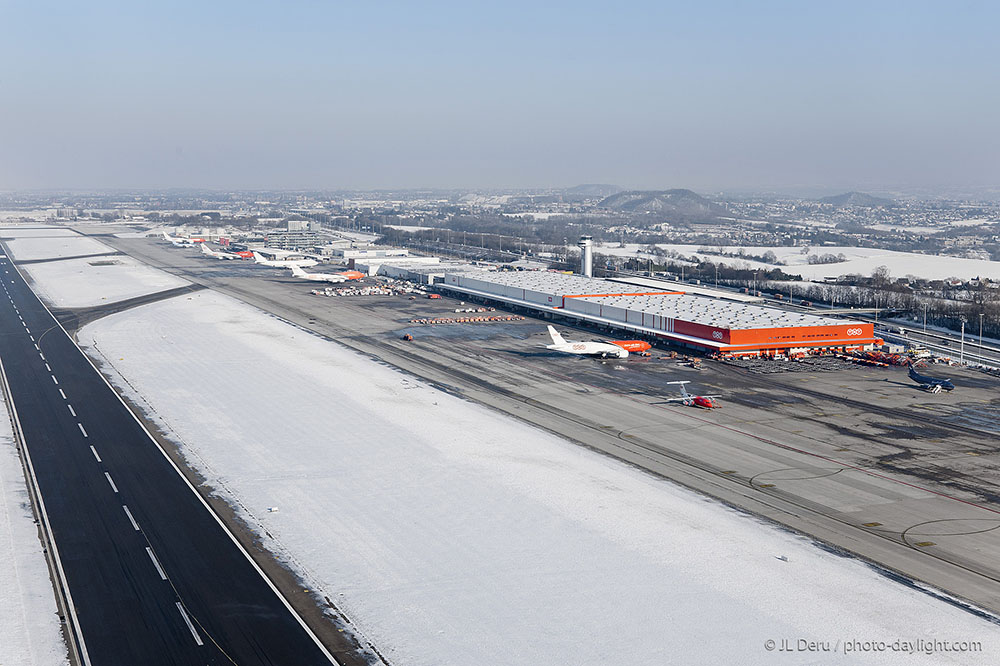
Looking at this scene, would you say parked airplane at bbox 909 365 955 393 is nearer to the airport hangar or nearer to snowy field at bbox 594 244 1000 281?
the airport hangar

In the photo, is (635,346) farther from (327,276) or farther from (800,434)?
(327,276)

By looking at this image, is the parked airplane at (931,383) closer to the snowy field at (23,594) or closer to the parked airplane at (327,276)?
the snowy field at (23,594)

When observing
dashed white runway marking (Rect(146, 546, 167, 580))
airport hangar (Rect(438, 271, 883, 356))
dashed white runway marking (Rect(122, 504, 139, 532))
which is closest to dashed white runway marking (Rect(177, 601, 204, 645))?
dashed white runway marking (Rect(146, 546, 167, 580))

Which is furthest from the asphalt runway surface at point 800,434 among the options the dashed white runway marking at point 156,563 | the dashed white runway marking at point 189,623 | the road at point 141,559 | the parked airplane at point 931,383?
the dashed white runway marking at point 156,563

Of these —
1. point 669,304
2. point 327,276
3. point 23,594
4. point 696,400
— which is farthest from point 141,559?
point 327,276

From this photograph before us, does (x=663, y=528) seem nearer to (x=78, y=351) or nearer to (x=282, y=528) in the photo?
(x=282, y=528)

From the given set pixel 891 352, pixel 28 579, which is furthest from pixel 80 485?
pixel 891 352

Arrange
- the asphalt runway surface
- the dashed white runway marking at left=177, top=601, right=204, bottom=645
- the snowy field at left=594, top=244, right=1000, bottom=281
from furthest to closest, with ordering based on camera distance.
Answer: the snowy field at left=594, top=244, right=1000, bottom=281 < the asphalt runway surface < the dashed white runway marking at left=177, top=601, right=204, bottom=645
